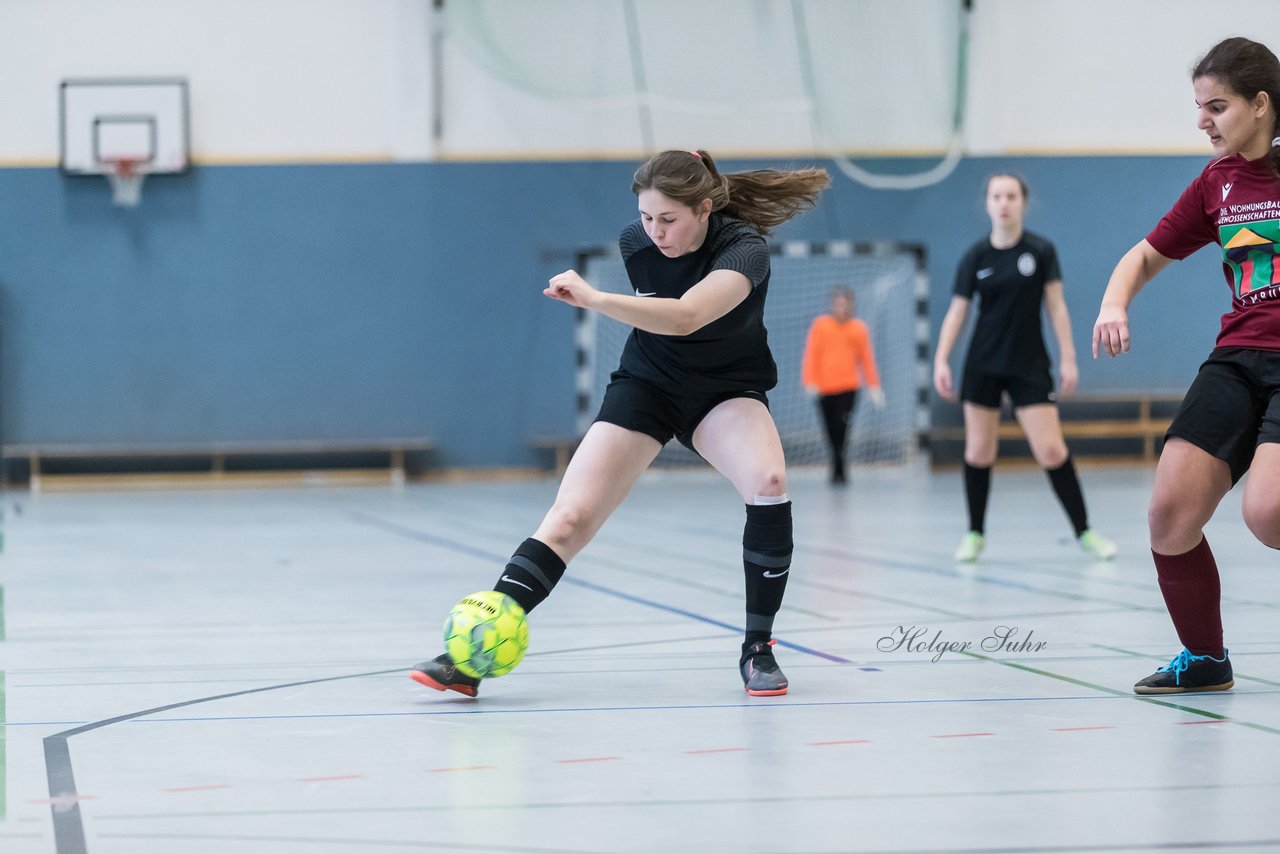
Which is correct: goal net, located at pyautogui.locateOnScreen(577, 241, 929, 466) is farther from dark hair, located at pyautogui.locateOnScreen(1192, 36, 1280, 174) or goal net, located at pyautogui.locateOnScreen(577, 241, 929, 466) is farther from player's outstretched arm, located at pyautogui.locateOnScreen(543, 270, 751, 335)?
dark hair, located at pyautogui.locateOnScreen(1192, 36, 1280, 174)

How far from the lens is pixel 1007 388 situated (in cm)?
729

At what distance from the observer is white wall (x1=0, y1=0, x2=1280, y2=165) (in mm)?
14656

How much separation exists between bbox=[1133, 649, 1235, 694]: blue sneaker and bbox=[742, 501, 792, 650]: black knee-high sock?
0.95 m

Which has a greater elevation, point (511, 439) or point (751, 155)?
point (751, 155)

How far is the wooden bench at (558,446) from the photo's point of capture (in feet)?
50.7

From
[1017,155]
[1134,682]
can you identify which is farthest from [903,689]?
[1017,155]

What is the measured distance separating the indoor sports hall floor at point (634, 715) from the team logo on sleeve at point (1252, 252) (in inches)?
40.6

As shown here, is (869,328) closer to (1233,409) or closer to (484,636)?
(1233,409)

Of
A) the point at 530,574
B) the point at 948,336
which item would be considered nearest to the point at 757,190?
the point at 530,574

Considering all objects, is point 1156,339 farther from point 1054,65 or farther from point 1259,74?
point 1259,74

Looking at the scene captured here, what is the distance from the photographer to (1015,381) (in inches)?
284

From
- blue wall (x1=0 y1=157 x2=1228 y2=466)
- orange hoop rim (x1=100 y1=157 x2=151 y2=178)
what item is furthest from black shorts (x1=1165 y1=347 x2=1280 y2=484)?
orange hoop rim (x1=100 y1=157 x2=151 y2=178)

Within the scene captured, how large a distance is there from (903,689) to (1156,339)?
13.6 m

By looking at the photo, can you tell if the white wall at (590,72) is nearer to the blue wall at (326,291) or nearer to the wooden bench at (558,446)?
the blue wall at (326,291)
